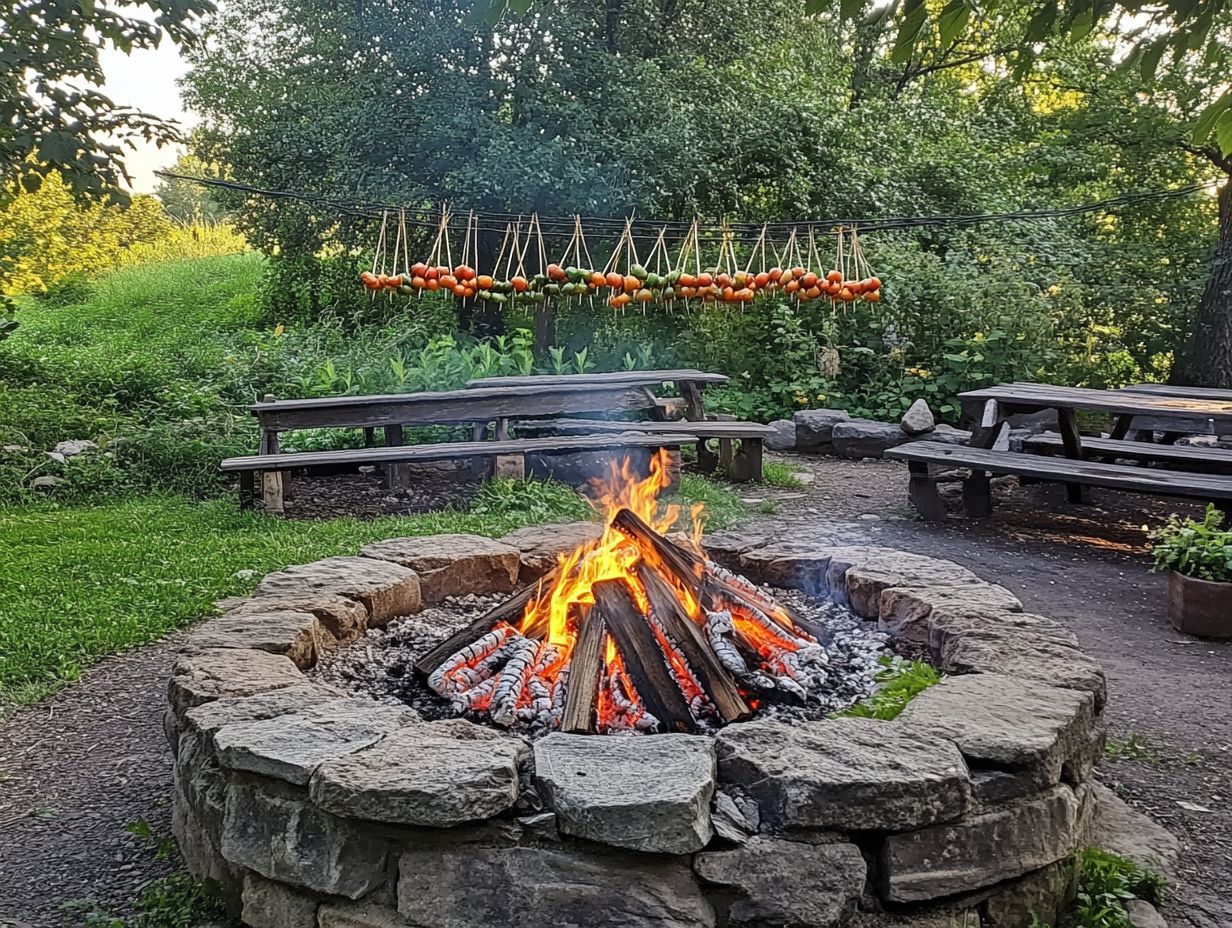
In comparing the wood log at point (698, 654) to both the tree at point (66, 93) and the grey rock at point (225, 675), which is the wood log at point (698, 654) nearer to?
the grey rock at point (225, 675)

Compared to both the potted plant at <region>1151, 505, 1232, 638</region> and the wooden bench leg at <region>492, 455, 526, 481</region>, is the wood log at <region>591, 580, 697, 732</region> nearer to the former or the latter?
the potted plant at <region>1151, 505, 1232, 638</region>

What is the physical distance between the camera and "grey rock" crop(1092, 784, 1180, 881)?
2.91 metres

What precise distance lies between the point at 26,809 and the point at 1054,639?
11.3 ft

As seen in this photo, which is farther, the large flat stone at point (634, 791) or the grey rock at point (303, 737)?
the grey rock at point (303, 737)

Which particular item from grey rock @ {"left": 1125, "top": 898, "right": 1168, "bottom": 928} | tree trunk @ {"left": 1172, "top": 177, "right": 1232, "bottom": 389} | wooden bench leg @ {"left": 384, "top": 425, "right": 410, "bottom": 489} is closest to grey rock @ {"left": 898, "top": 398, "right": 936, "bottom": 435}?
tree trunk @ {"left": 1172, "top": 177, "right": 1232, "bottom": 389}

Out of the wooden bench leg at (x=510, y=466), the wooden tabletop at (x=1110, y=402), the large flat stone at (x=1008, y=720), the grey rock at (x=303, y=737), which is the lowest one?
the wooden bench leg at (x=510, y=466)

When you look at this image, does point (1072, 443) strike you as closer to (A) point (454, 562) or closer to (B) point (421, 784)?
(A) point (454, 562)

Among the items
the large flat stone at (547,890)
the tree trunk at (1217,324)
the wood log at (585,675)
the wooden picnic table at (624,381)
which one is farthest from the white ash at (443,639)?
the tree trunk at (1217,324)

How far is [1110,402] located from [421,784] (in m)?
6.69

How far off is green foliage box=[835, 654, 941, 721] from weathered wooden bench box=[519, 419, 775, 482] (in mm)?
5120

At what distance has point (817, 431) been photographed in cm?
1042

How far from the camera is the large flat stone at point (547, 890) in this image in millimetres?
2285

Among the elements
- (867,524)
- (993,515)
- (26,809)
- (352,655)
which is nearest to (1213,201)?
(993,515)

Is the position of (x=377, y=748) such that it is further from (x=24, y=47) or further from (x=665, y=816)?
(x=24, y=47)
